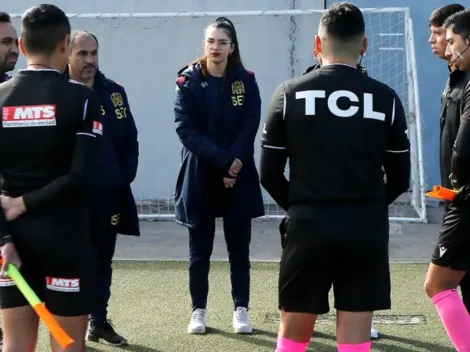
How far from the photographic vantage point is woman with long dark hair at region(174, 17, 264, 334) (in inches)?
219

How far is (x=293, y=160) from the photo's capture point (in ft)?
12.0

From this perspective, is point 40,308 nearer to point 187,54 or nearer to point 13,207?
point 13,207

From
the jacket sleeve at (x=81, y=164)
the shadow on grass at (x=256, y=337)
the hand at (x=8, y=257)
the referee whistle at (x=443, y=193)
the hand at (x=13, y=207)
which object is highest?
the jacket sleeve at (x=81, y=164)

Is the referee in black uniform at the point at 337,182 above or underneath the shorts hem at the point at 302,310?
above

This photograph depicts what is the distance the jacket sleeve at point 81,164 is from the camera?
3523 millimetres

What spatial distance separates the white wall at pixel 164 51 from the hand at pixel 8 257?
633 cm

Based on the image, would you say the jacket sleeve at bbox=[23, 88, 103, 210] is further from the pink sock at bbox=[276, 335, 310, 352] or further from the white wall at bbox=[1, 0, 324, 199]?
the white wall at bbox=[1, 0, 324, 199]

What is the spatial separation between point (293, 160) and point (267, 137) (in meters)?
0.15

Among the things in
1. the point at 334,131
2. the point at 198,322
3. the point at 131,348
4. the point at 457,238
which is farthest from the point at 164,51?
the point at 334,131

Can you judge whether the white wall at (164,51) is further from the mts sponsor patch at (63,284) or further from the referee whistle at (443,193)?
the mts sponsor patch at (63,284)

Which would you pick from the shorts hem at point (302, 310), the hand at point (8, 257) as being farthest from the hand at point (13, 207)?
the shorts hem at point (302, 310)

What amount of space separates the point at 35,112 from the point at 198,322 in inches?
96.0

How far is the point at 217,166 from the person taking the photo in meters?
5.49

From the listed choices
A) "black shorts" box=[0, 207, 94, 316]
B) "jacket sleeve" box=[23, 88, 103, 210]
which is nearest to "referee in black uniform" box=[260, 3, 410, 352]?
"jacket sleeve" box=[23, 88, 103, 210]
